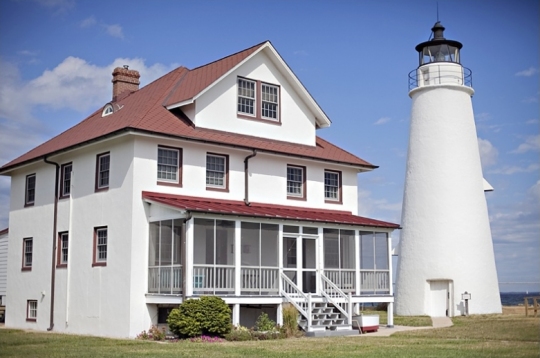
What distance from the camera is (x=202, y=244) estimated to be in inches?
978

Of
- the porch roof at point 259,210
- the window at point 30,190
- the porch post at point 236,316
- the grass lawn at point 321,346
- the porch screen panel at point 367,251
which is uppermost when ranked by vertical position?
the window at point 30,190

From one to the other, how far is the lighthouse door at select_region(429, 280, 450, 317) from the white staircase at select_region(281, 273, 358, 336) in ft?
31.2

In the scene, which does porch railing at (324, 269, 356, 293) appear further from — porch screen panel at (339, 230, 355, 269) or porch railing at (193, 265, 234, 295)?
porch railing at (193, 265, 234, 295)

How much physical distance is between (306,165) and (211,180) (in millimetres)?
4521

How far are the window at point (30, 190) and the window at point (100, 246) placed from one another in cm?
515

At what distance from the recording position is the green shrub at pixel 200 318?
2066 centimetres

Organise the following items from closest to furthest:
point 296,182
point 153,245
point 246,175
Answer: point 153,245 → point 246,175 → point 296,182

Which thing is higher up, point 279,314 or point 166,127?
point 166,127

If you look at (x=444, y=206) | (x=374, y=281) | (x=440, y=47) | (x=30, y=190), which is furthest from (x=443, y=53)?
(x=30, y=190)

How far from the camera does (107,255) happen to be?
24.0 meters

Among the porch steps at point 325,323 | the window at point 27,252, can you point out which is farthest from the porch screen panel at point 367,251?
the window at point 27,252

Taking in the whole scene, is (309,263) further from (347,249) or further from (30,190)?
(30,190)

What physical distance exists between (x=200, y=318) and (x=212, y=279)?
8.34ft

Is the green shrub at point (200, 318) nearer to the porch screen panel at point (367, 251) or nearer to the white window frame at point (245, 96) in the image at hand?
the porch screen panel at point (367, 251)
